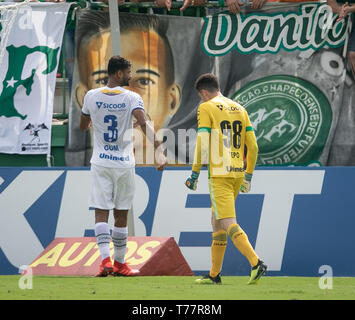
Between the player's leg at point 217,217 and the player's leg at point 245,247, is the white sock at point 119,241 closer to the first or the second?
the player's leg at point 217,217

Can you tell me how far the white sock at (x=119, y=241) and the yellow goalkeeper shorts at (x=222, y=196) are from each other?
3.29 ft

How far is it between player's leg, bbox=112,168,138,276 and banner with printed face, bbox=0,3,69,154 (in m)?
3.61

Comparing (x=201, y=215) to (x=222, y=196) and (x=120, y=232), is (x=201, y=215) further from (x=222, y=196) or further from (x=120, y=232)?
(x=222, y=196)

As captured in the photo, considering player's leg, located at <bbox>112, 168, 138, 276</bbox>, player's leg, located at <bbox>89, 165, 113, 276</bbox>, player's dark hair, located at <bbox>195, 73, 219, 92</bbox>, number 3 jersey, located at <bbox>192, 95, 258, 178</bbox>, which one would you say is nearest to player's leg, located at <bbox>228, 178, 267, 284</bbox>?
number 3 jersey, located at <bbox>192, 95, 258, 178</bbox>

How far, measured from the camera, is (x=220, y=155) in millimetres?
7625

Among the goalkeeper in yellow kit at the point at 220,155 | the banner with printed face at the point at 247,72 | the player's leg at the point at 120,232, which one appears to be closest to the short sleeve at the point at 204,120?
Answer: the goalkeeper in yellow kit at the point at 220,155

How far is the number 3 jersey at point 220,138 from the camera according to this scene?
7.59 m

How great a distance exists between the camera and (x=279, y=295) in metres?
6.14

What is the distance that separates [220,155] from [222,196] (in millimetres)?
388

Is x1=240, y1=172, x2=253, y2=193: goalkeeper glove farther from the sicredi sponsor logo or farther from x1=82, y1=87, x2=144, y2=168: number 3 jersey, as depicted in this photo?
the sicredi sponsor logo

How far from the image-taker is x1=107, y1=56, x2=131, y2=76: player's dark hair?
795 centimetres

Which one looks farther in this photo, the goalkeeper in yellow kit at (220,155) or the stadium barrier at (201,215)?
the stadium barrier at (201,215)

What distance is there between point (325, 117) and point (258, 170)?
158 cm

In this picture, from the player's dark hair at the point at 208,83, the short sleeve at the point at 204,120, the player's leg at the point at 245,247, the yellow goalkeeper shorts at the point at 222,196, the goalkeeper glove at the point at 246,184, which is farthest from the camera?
the goalkeeper glove at the point at 246,184
